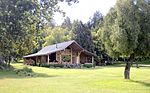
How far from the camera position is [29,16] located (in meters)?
10.1

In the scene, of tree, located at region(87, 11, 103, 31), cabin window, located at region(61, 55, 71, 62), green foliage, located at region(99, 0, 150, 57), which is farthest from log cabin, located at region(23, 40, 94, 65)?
green foliage, located at region(99, 0, 150, 57)

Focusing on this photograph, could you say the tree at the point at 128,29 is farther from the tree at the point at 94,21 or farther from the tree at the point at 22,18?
the tree at the point at 94,21

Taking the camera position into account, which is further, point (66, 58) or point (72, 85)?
point (66, 58)

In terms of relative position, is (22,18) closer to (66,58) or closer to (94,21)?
(66,58)

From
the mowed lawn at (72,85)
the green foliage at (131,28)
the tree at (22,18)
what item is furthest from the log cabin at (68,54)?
the tree at (22,18)

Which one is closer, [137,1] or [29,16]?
[29,16]

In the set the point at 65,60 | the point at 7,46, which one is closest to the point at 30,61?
the point at 65,60

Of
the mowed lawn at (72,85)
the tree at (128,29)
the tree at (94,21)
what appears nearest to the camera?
the mowed lawn at (72,85)

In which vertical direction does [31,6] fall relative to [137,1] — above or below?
below

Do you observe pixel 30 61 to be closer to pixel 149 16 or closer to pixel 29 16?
pixel 149 16

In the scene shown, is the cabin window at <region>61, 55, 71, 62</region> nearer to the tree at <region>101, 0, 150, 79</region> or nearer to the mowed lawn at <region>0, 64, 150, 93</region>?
the mowed lawn at <region>0, 64, 150, 93</region>

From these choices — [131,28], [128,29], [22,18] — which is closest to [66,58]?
[128,29]

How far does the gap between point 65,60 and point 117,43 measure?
45.1 meters

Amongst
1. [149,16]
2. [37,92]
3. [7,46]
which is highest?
[149,16]
